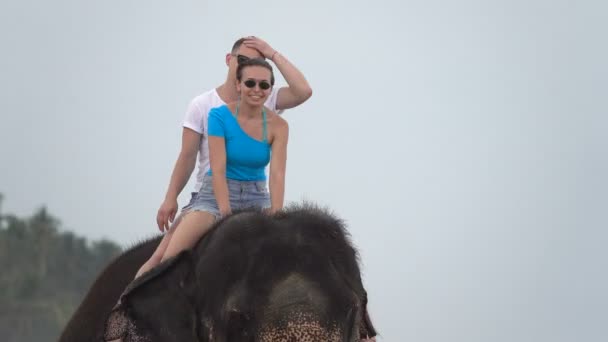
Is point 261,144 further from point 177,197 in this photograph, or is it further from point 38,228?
point 38,228

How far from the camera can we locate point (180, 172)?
11234mm

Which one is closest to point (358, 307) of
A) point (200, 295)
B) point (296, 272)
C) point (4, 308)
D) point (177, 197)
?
point (296, 272)

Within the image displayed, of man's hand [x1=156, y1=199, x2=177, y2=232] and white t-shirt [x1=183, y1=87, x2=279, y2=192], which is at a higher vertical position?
white t-shirt [x1=183, y1=87, x2=279, y2=192]

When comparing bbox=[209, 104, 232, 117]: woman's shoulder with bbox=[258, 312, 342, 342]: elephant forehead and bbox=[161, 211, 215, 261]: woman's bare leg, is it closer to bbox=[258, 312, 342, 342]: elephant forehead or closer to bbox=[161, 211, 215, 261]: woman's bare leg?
bbox=[161, 211, 215, 261]: woman's bare leg

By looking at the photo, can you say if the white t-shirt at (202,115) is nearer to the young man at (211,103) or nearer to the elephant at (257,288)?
the young man at (211,103)

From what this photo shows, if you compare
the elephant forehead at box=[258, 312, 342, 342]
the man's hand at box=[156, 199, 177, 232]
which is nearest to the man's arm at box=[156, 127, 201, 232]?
the man's hand at box=[156, 199, 177, 232]

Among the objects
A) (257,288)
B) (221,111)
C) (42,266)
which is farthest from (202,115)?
(42,266)

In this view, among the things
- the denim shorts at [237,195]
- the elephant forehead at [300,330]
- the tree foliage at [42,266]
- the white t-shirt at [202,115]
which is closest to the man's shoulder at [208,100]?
the white t-shirt at [202,115]

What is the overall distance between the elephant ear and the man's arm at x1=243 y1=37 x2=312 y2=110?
177 cm

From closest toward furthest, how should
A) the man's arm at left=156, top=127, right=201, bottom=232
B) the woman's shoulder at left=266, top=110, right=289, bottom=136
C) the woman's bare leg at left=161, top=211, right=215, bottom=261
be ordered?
the woman's bare leg at left=161, top=211, right=215, bottom=261, the woman's shoulder at left=266, top=110, right=289, bottom=136, the man's arm at left=156, top=127, right=201, bottom=232

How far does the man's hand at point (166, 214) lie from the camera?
1109 centimetres

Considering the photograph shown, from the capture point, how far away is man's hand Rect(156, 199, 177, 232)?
437 inches

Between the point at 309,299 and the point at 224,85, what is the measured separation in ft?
10.3

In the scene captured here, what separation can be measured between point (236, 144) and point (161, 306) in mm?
1320
